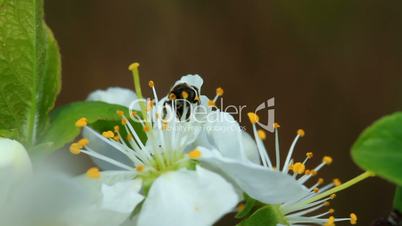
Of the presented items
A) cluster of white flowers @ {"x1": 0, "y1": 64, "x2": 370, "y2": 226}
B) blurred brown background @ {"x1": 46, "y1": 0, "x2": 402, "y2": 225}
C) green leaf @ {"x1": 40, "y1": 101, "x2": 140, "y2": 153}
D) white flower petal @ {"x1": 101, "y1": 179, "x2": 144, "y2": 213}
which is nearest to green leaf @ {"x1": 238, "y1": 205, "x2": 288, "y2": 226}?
cluster of white flowers @ {"x1": 0, "y1": 64, "x2": 370, "y2": 226}

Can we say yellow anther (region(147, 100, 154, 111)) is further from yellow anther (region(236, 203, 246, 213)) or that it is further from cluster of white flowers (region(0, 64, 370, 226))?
yellow anther (region(236, 203, 246, 213))

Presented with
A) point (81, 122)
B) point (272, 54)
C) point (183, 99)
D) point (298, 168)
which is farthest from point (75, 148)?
point (272, 54)

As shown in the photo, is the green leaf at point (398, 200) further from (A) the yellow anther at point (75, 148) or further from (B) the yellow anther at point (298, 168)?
(A) the yellow anther at point (75, 148)

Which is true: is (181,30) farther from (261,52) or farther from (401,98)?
(401,98)

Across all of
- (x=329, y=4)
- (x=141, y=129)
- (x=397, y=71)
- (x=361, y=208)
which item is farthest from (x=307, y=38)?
(x=141, y=129)

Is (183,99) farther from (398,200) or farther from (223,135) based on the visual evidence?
(398,200)

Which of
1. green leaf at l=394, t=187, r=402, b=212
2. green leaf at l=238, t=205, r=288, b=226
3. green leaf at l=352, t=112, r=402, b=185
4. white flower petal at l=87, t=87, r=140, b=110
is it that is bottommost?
green leaf at l=238, t=205, r=288, b=226
